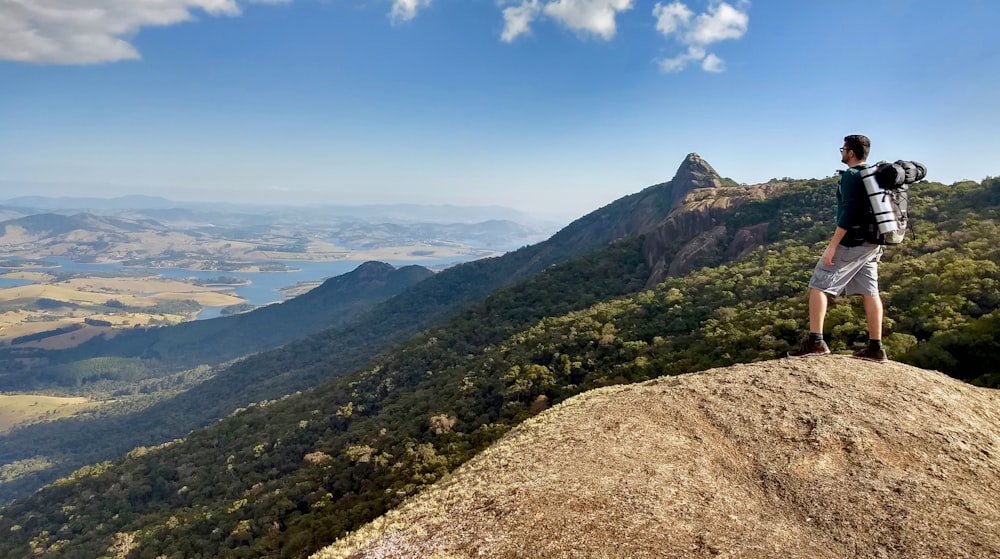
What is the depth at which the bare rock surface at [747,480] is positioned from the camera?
23.1 ft

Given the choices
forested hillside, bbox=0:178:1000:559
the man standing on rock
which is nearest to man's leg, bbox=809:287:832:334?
the man standing on rock

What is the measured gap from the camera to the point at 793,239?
5366cm

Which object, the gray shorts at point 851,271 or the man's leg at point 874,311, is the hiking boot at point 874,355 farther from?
the gray shorts at point 851,271

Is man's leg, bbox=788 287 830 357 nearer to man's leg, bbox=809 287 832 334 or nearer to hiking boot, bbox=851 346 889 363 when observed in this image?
man's leg, bbox=809 287 832 334

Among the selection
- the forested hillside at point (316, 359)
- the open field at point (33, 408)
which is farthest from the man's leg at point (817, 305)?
the open field at point (33, 408)

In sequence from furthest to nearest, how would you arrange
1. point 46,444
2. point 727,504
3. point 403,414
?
point 46,444, point 403,414, point 727,504

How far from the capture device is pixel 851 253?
997 centimetres

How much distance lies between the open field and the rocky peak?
213 m

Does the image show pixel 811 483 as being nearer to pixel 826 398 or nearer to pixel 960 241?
pixel 826 398

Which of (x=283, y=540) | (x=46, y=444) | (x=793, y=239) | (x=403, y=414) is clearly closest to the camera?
(x=283, y=540)

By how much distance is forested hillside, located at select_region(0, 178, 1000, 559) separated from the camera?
24.1 meters

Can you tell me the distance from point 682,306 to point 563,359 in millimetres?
12236

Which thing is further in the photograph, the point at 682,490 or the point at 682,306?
the point at 682,306

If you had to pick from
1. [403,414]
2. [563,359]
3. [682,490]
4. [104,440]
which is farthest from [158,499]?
[104,440]
